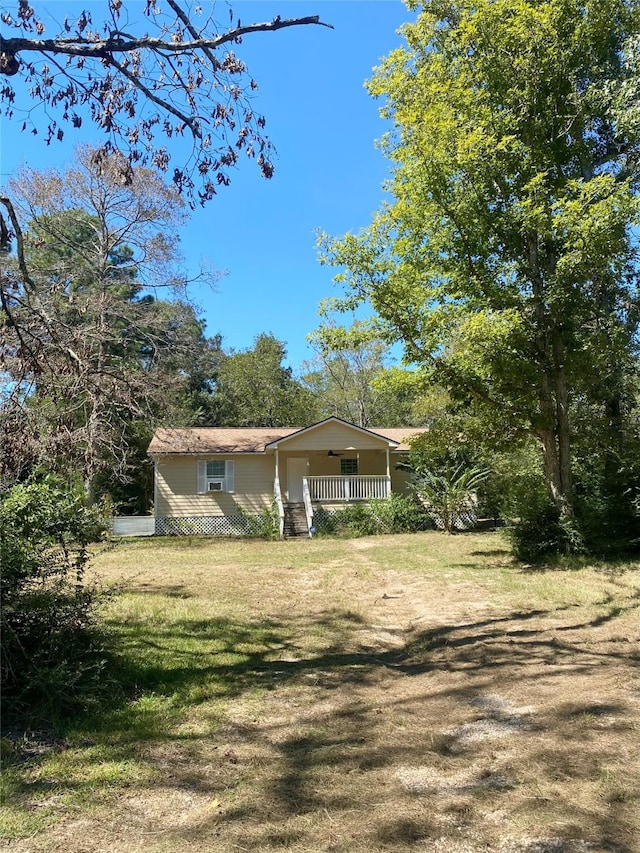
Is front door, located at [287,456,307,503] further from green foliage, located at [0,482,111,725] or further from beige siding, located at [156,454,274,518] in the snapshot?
green foliage, located at [0,482,111,725]

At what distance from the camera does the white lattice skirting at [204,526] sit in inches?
850

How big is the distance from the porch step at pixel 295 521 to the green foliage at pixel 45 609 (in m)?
15.3

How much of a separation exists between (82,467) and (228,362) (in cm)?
3275

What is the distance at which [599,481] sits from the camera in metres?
12.6

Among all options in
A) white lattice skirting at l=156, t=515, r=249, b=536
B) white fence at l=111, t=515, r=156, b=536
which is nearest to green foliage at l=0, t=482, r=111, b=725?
white lattice skirting at l=156, t=515, r=249, b=536

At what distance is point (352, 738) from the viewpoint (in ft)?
12.7

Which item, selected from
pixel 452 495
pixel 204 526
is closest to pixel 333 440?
pixel 452 495

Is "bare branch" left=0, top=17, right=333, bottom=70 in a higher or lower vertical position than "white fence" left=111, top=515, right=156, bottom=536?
higher

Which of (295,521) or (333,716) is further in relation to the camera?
(295,521)

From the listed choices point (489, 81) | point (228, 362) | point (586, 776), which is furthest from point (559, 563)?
point (228, 362)

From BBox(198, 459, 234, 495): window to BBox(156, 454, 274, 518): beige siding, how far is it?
0.16 metres

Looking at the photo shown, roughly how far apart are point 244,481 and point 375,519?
18.5 ft

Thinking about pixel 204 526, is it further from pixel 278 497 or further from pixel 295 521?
pixel 295 521

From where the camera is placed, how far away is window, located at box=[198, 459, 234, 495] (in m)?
22.4
